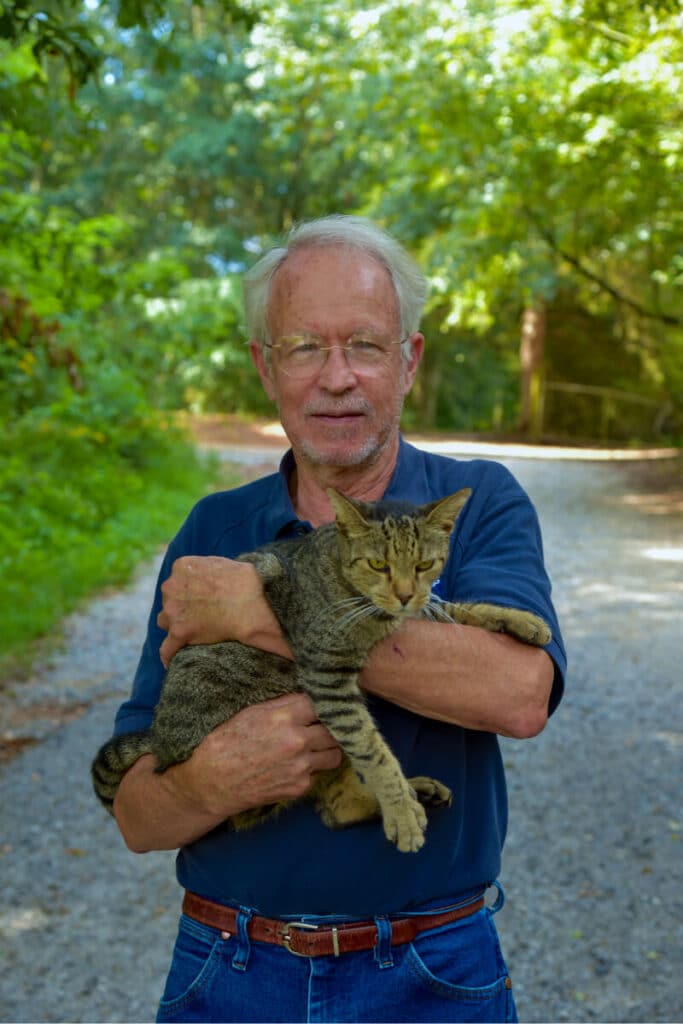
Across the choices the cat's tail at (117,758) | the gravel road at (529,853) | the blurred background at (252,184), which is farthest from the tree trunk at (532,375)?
the cat's tail at (117,758)

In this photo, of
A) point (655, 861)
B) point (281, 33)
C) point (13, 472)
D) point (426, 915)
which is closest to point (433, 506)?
point (426, 915)

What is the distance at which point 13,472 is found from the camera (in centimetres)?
1229

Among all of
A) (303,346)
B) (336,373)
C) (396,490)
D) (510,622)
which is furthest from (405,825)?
(303,346)

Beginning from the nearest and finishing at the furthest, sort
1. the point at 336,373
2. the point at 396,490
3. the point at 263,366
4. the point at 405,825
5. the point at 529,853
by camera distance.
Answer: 1. the point at 405,825
2. the point at 336,373
3. the point at 396,490
4. the point at 263,366
5. the point at 529,853

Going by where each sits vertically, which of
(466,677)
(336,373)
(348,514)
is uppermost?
(336,373)

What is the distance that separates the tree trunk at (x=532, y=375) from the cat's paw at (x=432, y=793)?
Answer: 25.9 m

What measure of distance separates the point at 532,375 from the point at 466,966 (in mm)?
26338

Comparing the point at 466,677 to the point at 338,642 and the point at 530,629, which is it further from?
the point at 338,642

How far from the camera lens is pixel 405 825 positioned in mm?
2104

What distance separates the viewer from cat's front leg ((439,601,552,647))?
86.2 inches

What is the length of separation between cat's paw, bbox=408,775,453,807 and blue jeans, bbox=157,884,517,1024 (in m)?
0.28

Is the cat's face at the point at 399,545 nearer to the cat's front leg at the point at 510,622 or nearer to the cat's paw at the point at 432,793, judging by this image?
the cat's front leg at the point at 510,622

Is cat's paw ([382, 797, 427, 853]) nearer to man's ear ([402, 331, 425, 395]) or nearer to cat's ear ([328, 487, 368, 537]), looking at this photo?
cat's ear ([328, 487, 368, 537])

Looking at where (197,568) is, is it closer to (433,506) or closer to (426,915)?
(433,506)
